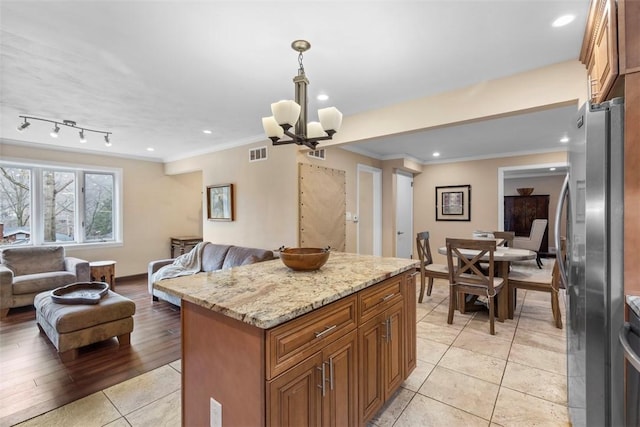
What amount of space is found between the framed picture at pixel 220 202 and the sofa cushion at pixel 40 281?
221cm

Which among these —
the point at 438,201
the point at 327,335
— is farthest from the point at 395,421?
the point at 438,201

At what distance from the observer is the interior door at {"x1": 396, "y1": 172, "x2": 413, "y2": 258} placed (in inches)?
244

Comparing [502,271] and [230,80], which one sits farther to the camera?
[502,271]

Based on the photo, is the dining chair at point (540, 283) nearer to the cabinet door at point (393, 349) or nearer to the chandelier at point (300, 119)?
the cabinet door at point (393, 349)

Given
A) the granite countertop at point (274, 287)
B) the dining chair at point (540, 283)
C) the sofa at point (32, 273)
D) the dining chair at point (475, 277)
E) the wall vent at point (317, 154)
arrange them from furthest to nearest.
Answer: the wall vent at point (317, 154), the sofa at point (32, 273), the dining chair at point (540, 283), the dining chair at point (475, 277), the granite countertop at point (274, 287)

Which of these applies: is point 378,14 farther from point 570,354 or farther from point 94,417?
point 94,417

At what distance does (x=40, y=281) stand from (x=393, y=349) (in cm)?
488

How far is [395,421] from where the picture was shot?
182 centimetres

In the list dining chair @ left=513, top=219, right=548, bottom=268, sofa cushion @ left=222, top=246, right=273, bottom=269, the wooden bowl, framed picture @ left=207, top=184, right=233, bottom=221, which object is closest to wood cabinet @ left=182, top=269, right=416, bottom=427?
the wooden bowl

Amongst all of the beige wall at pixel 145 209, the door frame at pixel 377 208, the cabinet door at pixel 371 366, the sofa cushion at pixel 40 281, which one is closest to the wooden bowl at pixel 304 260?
the cabinet door at pixel 371 366

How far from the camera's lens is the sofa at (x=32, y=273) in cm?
380

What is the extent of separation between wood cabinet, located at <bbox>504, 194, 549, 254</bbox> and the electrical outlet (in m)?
9.05

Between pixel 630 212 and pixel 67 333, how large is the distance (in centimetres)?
397

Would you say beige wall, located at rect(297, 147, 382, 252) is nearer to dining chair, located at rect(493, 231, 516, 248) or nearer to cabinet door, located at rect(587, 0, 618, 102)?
dining chair, located at rect(493, 231, 516, 248)
